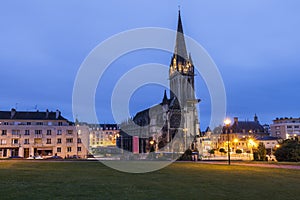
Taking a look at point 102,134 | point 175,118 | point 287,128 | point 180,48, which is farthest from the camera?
point 102,134

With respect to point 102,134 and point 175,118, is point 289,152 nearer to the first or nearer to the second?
point 175,118

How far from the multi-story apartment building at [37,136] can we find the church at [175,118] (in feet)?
68.9

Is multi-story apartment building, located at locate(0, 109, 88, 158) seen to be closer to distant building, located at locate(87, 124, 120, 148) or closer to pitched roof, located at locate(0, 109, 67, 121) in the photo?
pitched roof, located at locate(0, 109, 67, 121)

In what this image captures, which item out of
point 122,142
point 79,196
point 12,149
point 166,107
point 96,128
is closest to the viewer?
point 79,196

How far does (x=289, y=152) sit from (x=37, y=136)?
66.0 meters

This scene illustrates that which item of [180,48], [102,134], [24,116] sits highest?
[180,48]

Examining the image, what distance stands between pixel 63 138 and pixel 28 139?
9581 mm

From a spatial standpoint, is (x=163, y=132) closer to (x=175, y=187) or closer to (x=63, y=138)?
(x=63, y=138)

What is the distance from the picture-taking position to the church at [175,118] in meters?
93.1

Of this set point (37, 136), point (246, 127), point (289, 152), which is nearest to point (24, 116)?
point (37, 136)

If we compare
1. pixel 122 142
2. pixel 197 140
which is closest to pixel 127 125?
pixel 122 142

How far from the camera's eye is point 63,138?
79.8 metres

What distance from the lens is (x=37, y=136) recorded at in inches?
3059

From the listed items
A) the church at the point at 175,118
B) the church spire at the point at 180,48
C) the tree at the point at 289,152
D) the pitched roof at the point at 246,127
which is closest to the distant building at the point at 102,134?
the church at the point at 175,118
